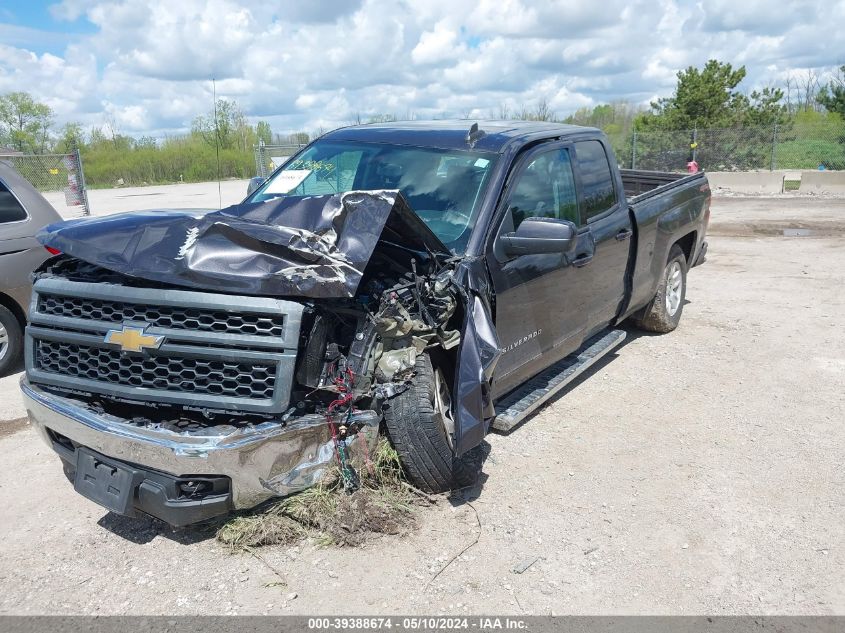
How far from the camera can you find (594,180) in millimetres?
5383

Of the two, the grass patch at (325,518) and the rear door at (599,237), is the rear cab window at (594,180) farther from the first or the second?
the grass patch at (325,518)

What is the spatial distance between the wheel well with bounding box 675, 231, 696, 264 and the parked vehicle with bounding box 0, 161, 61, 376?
5949 millimetres

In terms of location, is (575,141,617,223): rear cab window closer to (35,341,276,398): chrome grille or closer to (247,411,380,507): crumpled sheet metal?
(247,411,380,507): crumpled sheet metal

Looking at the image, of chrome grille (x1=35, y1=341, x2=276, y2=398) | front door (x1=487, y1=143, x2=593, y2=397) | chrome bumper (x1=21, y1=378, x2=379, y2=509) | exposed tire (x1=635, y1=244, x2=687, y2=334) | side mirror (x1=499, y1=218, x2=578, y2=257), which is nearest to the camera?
chrome bumper (x1=21, y1=378, x2=379, y2=509)

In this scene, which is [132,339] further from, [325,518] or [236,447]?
[325,518]

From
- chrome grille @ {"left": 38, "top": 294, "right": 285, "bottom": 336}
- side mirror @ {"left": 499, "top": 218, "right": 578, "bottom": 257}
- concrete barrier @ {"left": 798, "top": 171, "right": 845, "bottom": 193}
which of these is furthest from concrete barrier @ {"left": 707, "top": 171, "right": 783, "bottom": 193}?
chrome grille @ {"left": 38, "top": 294, "right": 285, "bottom": 336}

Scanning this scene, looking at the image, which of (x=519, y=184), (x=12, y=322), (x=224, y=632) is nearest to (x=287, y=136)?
(x=12, y=322)

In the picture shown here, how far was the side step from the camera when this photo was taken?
14.4ft

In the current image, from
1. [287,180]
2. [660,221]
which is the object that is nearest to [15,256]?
[287,180]

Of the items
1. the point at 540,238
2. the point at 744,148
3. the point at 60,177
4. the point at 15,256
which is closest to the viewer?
the point at 540,238

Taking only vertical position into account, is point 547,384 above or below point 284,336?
below

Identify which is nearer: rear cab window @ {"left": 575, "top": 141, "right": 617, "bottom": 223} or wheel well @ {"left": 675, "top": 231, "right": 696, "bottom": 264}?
rear cab window @ {"left": 575, "top": 141, "right": 617, "bottom": 223}

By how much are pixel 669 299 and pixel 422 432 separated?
4388mm

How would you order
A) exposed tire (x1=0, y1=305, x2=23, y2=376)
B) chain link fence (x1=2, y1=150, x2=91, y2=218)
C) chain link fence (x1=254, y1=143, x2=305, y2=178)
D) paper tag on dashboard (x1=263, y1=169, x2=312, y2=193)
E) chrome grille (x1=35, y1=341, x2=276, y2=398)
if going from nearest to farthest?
chrome grille (x1=35, y1=341, x2=276, y2=398), paper tag on dashboard (x1=263, y1=169, x2=312, y2=193), exposed tire (x1=0, y1=305, x2=23, y2=376), chain link fence (x1=254, y1=143, x2=305, y2=178), chain link fence (x1=2, y1=150, x2=91, y2=218)
